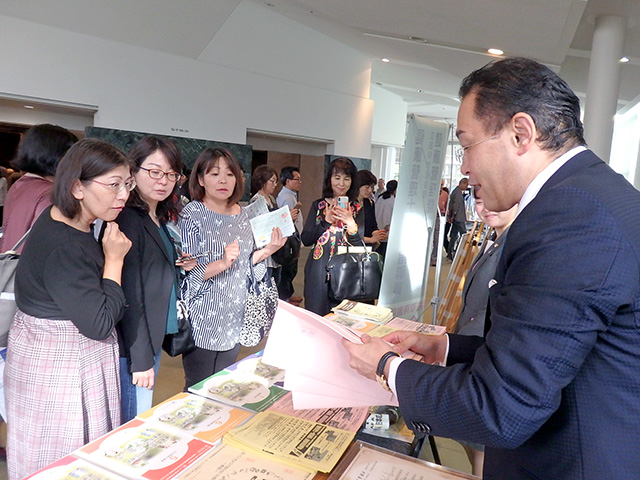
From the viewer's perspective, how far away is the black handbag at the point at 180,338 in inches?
77.5

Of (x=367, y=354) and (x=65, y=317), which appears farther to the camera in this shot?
(x=65, y=317)

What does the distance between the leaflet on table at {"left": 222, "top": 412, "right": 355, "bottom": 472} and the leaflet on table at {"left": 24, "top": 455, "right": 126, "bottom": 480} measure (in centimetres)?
28

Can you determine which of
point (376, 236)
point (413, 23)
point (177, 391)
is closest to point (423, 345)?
point (177, 391)

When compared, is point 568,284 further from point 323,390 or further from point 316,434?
point 316,434

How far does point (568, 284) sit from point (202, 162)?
1907 millimetres

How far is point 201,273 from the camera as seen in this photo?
82.7 inches

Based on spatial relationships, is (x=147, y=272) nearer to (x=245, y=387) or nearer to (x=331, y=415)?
(x=245, y=387)

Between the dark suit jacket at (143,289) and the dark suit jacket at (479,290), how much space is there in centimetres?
117

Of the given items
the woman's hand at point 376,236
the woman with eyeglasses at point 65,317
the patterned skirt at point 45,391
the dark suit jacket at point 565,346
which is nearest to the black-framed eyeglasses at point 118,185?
the woman with eyeglasses at point 65,317

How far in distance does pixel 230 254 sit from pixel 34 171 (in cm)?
100

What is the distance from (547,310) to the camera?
2.13 feet

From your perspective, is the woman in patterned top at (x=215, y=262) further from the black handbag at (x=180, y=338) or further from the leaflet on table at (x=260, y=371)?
Answer: the leaflet on table at (x=260, y=371)

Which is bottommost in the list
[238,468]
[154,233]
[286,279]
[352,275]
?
[286,279]

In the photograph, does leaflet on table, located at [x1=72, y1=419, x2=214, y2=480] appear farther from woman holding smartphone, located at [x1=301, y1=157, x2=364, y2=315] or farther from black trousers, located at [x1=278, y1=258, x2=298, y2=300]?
black trousers, located at [x1=278, y1=258, x2=298, y2=300]
